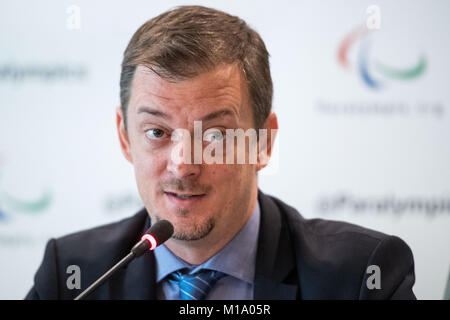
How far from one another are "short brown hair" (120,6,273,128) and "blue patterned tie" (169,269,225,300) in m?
0.43

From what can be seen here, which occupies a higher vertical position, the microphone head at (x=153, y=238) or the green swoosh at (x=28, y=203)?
the microphone head at (x=153, y=238)

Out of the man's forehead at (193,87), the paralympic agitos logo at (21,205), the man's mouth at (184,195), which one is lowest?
the paralympic agitos logo at (21,205)

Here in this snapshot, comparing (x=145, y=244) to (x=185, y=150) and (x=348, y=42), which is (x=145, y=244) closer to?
(x=185, y=150)

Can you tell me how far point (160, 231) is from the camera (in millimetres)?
1263

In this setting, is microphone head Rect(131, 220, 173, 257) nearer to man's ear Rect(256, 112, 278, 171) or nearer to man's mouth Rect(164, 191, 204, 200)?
man's mouth Rect(164, 191, 204, 200)

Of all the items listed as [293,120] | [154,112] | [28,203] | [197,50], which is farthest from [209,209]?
[28,203]

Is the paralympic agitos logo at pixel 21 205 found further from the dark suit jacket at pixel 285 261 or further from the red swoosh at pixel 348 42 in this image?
the red swoosh at pixel 348 42

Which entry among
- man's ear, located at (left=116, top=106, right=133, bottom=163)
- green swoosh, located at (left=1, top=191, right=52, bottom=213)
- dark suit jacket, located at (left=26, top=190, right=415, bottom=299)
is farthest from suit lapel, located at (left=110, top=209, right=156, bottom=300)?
green swoosh, located at (left=1, top=191, right=52, bottom=213)

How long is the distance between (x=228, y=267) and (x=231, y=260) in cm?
2

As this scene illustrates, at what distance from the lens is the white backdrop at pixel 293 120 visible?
2.02 m

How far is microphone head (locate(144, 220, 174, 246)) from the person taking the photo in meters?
1.25

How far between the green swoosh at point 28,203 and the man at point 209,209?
1.25 ft

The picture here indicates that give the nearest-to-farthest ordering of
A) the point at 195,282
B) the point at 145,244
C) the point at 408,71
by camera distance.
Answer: the point at 145,244 → the point at 195,282 → the point at 408,71
